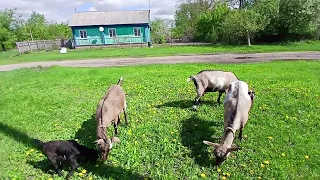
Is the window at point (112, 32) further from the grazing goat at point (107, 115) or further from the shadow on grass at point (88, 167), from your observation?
the shadow on grass at point (88, 167)

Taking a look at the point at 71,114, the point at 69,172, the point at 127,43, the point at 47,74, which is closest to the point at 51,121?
the point at 71,114

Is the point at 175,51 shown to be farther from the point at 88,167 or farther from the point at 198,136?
the point at 88,167

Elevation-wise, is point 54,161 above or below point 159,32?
below

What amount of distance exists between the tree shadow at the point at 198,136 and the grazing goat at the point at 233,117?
1.51ft

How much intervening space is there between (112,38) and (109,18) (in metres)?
3.31

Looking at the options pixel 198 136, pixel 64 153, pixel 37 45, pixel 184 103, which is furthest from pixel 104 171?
pixel 37 45

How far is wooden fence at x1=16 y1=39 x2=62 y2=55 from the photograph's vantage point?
34594mm

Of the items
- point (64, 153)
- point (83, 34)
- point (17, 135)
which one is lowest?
point (17, 135)

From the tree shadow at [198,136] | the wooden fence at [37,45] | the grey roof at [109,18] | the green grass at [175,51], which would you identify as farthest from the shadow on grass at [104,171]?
the grey roof at [109,18]

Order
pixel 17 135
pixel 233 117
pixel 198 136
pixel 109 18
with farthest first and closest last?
pixel 109 18
pixel 17 135
pixel 198 136
pixel 233 117

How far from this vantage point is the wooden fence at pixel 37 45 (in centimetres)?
3459

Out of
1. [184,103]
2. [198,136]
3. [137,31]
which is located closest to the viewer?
[198,136]

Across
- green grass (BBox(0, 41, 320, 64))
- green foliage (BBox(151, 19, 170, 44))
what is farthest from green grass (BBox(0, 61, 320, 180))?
green foliage (BBox(151, 19, 170, 44))

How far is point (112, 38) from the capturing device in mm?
38812
